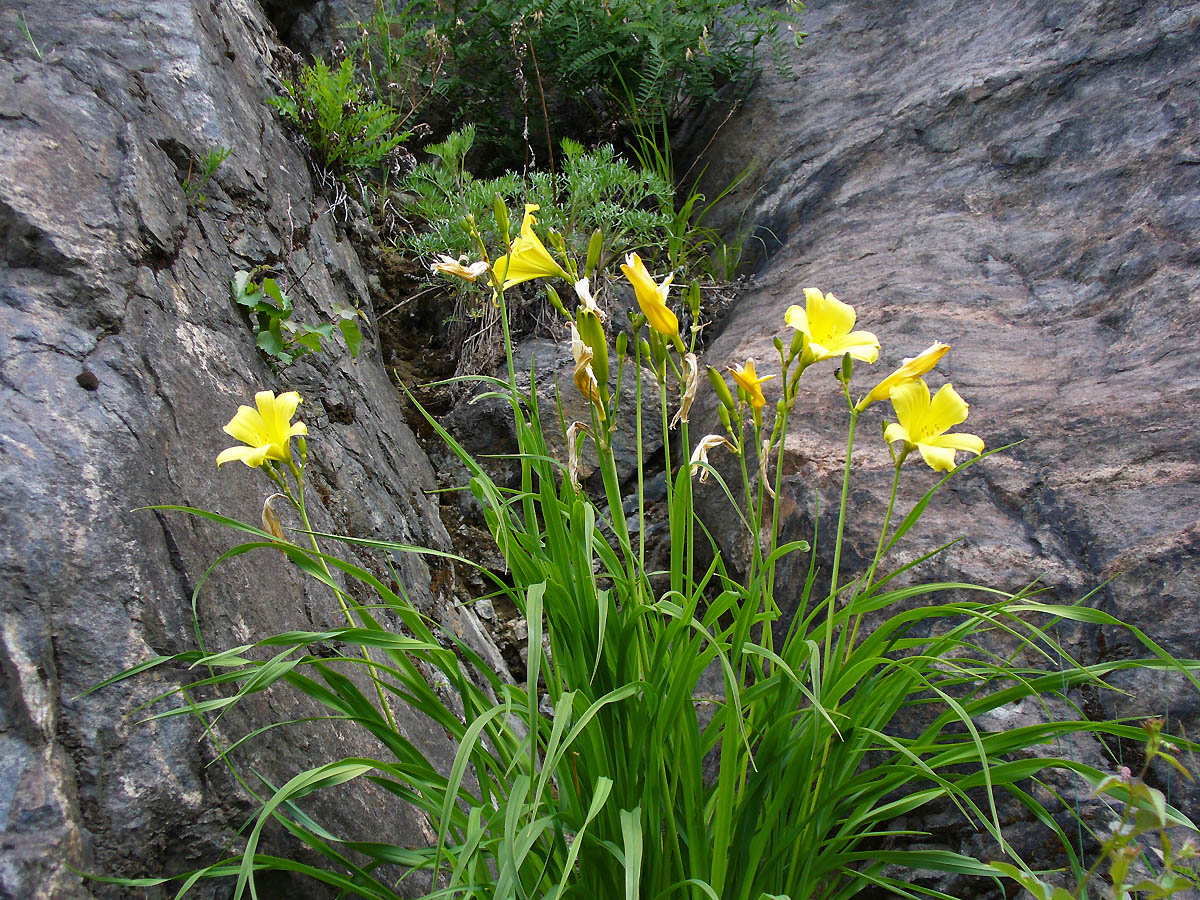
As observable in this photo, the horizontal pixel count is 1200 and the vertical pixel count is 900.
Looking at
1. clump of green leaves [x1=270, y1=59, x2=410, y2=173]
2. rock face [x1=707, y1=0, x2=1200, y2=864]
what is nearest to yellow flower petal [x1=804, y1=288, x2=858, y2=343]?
rock face [x1=707, y1=0, x2=1200, y2=864]

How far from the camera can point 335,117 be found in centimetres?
263

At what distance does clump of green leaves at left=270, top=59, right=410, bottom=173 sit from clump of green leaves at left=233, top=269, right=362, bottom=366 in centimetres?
92

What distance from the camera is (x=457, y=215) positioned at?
2.88 meters

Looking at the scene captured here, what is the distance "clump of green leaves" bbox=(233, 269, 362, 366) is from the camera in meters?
1.86

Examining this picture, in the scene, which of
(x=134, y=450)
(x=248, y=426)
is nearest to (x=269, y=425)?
(x=248, y=426)

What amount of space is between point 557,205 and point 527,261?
192 centimetres

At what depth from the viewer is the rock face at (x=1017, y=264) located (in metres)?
1.63

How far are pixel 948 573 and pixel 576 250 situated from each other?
1824 millimetres

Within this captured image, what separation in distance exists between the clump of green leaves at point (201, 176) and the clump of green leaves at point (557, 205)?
954 millimetres

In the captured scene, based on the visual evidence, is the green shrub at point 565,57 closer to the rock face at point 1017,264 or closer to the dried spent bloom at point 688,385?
the rock face at point 1017,264

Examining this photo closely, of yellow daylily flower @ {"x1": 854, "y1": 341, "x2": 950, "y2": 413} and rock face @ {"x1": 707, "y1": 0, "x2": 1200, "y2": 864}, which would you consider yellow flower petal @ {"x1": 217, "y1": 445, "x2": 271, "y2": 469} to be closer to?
yellow daylily flower @ {"x1": 854, "y1": 341, "x2": 950, "y2": 413}

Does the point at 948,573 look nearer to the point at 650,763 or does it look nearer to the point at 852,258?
the point at 650,763

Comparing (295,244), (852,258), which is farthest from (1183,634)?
(295,244)

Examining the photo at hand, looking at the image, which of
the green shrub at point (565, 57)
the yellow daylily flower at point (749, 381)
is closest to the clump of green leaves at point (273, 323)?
the yellow daylily flower at point (749, 381)
